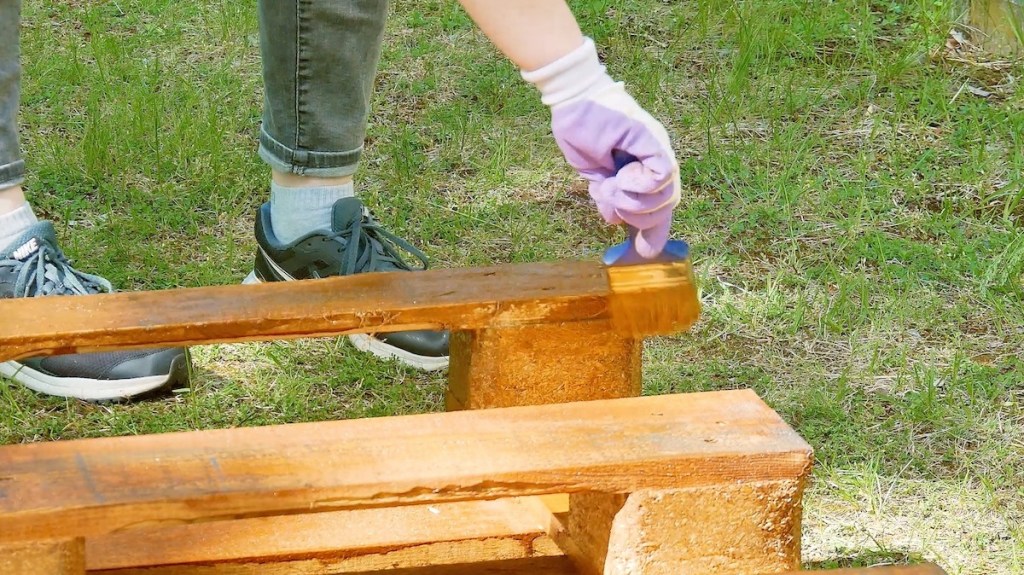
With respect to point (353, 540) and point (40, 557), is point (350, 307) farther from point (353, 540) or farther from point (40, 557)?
point (40, 557)

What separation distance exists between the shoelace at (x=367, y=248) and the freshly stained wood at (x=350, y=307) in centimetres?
48

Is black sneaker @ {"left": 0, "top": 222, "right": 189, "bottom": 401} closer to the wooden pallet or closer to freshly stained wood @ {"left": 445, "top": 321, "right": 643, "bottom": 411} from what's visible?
the wooden pallet

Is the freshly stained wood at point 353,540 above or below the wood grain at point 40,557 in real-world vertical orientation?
below

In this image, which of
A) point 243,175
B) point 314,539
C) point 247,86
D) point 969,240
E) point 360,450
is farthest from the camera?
point 247,86

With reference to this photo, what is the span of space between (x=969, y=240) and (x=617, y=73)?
0.97 metres

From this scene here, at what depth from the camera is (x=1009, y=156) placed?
8.57ft

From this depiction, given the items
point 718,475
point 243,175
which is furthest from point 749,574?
point 243,175

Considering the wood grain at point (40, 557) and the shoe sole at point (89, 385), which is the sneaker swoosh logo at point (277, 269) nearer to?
the shoe sole at point (89, 385)

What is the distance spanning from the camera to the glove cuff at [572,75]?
1235mm

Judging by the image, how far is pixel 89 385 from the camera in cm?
184

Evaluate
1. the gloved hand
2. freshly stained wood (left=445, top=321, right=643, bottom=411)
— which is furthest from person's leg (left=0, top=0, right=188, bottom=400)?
the gloved hand

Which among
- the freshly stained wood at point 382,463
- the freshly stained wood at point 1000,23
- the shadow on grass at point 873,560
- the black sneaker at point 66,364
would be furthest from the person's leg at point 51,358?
the freshly stained wood at point 1000,23

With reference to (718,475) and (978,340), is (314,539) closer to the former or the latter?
(718,475)

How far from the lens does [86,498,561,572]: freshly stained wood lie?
129 centimetres
